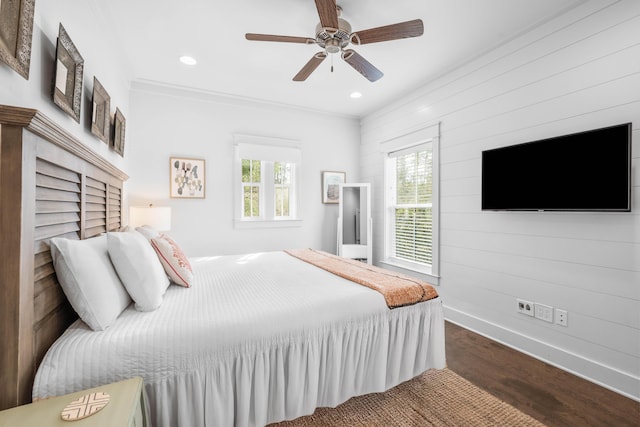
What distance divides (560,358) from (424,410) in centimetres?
137

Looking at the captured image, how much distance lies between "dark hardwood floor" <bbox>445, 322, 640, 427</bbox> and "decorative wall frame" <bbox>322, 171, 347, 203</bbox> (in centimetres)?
271

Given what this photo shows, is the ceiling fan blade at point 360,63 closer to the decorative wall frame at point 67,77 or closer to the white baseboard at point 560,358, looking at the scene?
the decorative wall frame at point 67,77

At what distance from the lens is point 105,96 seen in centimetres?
225

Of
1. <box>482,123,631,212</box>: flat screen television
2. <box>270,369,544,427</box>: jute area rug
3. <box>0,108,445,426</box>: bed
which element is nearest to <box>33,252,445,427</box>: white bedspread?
<box>0,108,445,426</box>: bed

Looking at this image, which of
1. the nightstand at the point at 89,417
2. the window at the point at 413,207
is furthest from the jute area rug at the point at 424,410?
the window at the point at 413,207

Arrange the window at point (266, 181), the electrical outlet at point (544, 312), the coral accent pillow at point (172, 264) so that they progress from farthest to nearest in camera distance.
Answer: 1. the window at point (266, 181)
2. the electrical outlet at point (544, 312)
3. the coral accent pillow at point (172, 264)

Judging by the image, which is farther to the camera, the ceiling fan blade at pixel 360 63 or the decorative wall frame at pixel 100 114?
the ceiling fan blade at pixel 360 63

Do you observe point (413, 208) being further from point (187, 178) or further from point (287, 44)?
point (187, 178)

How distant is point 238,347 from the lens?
1.38m

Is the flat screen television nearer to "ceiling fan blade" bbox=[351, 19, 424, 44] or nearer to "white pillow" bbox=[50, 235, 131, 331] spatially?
"ceiling fan blade" bbox=[351, 19, 424, 44]

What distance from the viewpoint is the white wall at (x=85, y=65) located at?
3.99ft

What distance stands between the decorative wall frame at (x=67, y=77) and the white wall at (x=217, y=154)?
1.92 metres

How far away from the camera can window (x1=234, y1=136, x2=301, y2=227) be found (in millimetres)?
4043

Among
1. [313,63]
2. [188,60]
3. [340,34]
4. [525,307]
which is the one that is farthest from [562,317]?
[188,60]
